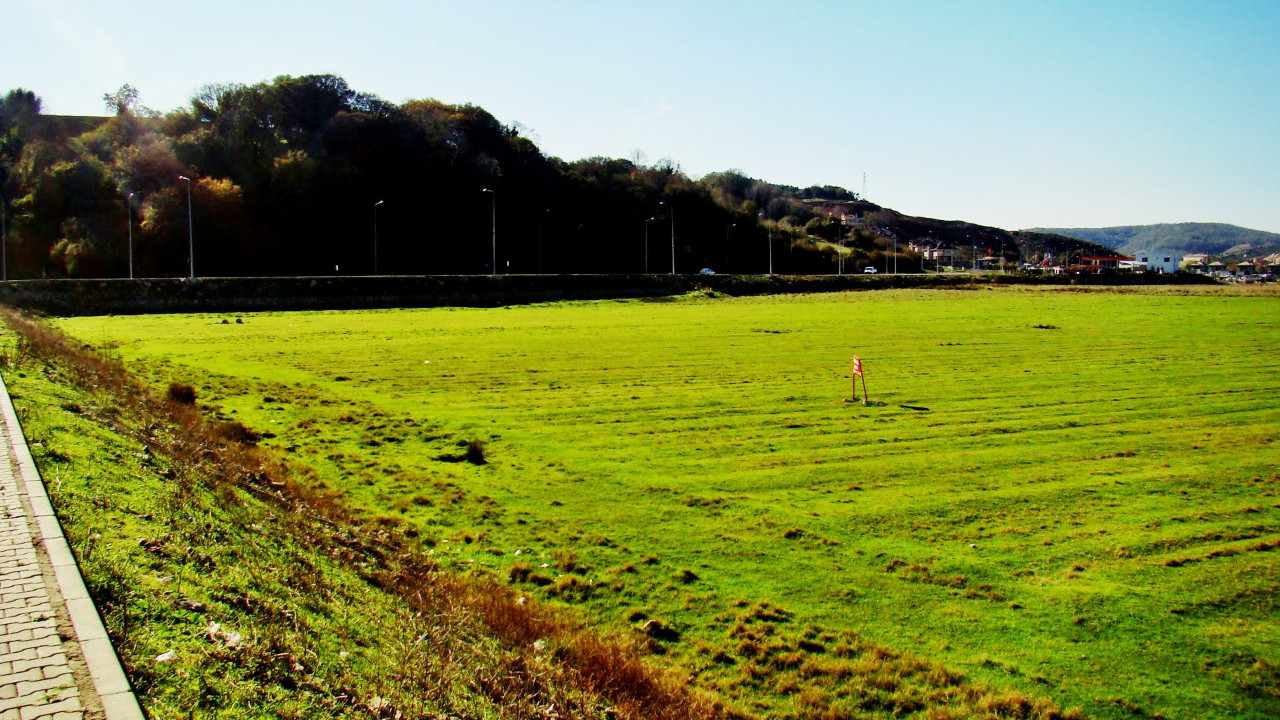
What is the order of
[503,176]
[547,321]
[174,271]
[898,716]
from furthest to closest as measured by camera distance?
[503,176]
[174,271]
[547,321]
[898,716]

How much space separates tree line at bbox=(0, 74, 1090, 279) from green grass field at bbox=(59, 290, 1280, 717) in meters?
49.9

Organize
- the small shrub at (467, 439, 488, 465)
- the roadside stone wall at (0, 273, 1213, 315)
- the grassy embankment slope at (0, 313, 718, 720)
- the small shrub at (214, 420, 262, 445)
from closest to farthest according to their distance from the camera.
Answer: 1. the grassy embankment slope at (0, 313, 718, 720)
2. the small shrub at (467, 439, 488, 465)
3. the small shrub at (214, 420, 262, 445)
4. the roadside stone wall at (0, 273, 1213, 315)

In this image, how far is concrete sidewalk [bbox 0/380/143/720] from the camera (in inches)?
196

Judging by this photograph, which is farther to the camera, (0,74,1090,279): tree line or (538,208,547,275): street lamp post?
(538,208,547,275): street lamp post

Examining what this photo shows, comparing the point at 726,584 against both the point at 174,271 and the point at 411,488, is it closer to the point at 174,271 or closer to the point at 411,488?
the point at 411,488

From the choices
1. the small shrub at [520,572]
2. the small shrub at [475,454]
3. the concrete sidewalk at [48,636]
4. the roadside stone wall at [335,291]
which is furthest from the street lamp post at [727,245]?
the concrete sidewalk at [48,636]

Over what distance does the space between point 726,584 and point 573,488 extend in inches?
178

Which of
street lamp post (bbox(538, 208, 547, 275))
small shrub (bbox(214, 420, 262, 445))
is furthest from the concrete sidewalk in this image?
street lamp post (bbox(538, 208, 547, 275))

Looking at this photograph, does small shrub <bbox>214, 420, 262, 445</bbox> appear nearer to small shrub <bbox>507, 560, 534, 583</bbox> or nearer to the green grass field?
the green grass field

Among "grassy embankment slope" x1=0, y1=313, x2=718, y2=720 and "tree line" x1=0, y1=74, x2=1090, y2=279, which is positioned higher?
"tree line" x1=0, y1=74, x2=1090, y2=279

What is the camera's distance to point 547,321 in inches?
1951

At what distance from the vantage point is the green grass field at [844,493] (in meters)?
8.73

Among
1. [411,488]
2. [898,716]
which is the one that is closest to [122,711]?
[898,716]

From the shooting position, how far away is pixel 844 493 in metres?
13.7
